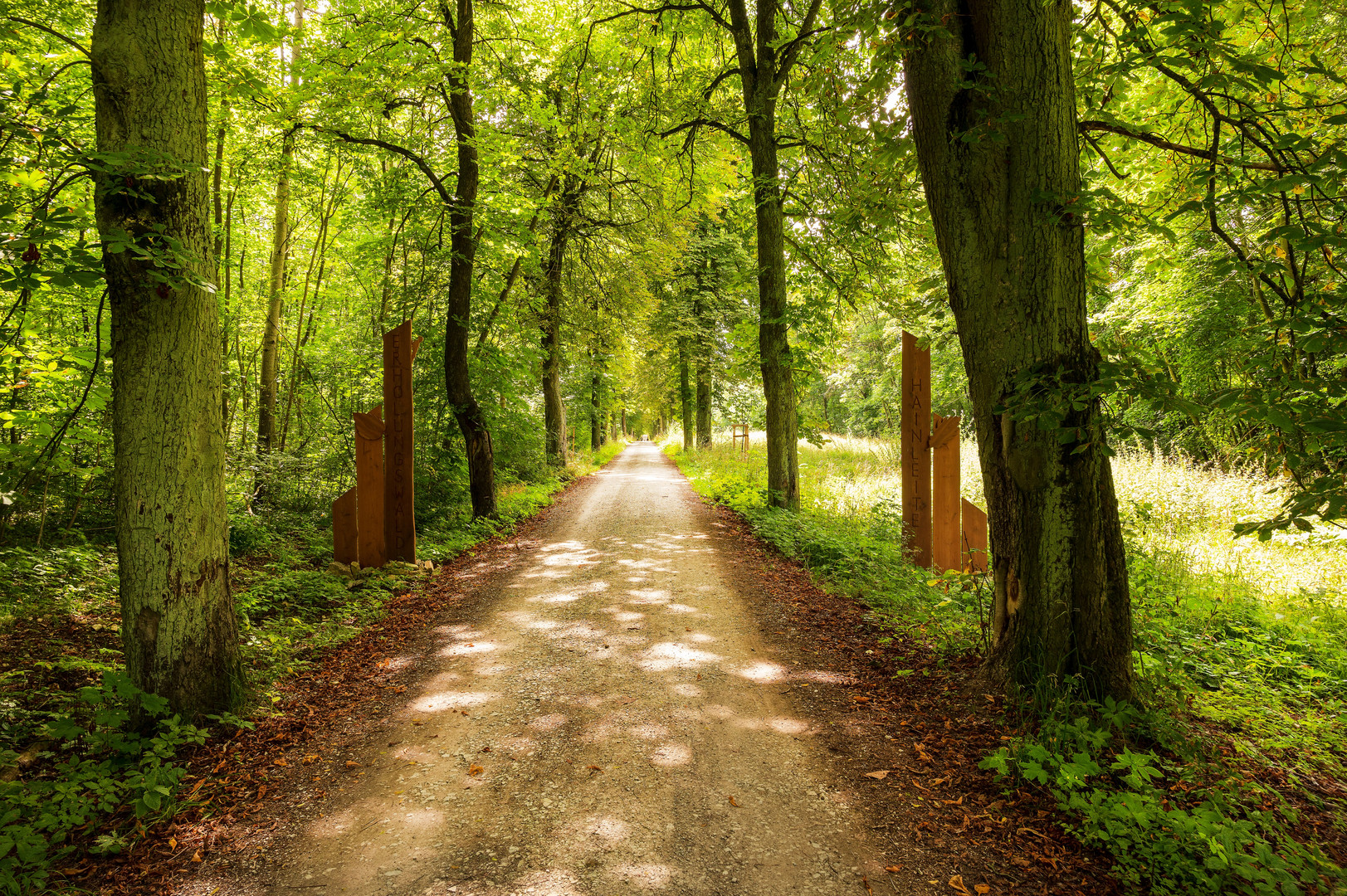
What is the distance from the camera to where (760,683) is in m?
4.62

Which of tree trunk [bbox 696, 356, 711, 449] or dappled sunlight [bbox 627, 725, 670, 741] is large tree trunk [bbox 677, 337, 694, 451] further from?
dappled sunlight [bbox 627, 725, 670, 741]

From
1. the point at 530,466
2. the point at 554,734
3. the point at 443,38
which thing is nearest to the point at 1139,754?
the point at 554,734

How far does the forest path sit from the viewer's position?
8.91 ft

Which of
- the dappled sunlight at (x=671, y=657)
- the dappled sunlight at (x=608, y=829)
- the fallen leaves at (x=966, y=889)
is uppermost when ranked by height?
the dappled sunlight at (x=671, y=657)

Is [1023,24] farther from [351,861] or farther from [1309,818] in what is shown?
[351,861]

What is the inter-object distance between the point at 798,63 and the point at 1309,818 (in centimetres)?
1076

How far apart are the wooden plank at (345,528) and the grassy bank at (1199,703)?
555 centimetres

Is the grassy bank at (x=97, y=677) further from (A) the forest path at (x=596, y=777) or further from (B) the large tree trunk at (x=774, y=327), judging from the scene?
(B) the large tree trunk at (x=774, y=327)

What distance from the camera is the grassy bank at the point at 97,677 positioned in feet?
9.50

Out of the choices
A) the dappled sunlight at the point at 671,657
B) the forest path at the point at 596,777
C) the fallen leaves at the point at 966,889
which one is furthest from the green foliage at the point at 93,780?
the fallen leaves at the point at 966,889

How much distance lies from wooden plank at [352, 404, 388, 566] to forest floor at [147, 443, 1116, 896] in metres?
1.68

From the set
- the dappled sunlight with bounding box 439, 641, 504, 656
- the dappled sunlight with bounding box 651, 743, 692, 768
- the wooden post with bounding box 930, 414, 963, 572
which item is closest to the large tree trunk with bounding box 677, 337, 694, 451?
the wooden post with bounding box 930, 414, 963, 572

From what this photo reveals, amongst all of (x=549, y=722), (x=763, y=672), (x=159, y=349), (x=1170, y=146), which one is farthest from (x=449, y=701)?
(x=1170, y=146)

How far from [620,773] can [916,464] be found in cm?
524
